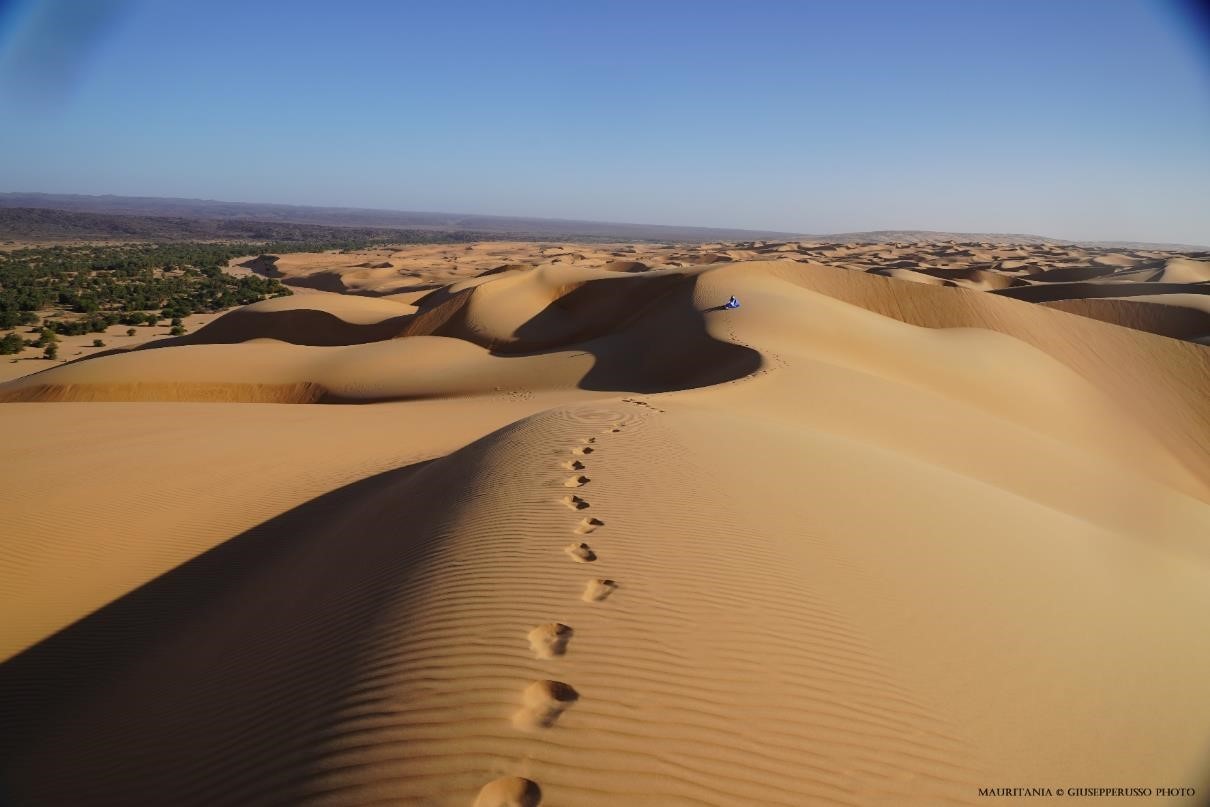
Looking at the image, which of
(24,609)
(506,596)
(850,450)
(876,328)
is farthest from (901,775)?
(876,328)

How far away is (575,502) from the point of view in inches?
240

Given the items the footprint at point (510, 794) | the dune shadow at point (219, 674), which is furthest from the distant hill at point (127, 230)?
the footprint at point (510, 794)

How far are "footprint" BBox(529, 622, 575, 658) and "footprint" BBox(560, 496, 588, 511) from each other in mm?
2103

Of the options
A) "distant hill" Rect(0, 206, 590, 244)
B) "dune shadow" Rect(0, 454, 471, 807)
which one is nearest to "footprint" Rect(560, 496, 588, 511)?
"dune shadow" Rect(0, 454, 471, 807)

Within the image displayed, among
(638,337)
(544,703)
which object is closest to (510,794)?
(544,703)

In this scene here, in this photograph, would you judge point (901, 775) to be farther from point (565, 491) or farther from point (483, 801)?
point (565, 491)

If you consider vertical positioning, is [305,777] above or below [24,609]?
above

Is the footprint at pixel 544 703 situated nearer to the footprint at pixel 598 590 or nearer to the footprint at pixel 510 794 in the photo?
the footprint at pixel 510 794

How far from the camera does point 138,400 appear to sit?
18734 millimetres

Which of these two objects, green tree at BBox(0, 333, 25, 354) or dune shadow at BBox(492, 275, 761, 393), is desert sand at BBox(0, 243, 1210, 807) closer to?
dune shadow at BBox(492, 275, 761, 393)

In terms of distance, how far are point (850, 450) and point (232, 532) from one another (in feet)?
26.4

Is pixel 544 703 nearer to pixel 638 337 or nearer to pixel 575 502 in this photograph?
pixel 575 502

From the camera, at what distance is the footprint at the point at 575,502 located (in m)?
5.97

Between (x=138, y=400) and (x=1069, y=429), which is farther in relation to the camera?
(x=138, y=400)
